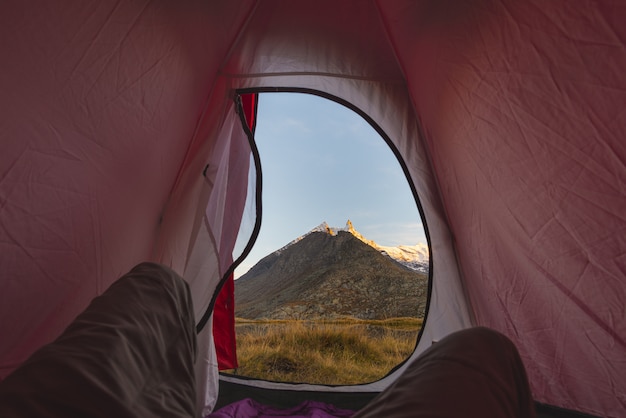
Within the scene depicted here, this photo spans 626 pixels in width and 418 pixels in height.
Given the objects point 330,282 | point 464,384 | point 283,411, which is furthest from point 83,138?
point 330,282

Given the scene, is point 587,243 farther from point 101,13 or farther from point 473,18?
point 101,13

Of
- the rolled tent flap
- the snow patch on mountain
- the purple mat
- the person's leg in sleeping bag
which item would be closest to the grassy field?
the rolled tent flap

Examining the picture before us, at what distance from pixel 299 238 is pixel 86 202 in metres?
7.59

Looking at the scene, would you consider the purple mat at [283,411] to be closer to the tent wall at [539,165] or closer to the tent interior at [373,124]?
the tent interior at [373,124]

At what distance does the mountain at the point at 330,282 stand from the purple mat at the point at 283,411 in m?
3.80

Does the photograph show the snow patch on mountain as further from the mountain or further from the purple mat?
the purple mat

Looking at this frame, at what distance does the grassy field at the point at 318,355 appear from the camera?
238cm

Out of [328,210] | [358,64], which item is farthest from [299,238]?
[358,64]

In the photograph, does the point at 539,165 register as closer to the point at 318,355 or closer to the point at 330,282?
the point at 318,355

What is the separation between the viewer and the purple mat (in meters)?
1.46

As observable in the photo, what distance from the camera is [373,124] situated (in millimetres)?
1658

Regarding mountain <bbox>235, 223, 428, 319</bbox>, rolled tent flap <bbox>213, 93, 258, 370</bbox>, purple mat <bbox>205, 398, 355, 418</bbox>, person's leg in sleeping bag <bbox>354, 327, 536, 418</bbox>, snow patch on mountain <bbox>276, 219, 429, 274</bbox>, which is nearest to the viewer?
person's leg in sleeping bag <bbox>354, 327, 536, 418</bbox>

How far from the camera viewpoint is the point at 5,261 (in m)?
0.80

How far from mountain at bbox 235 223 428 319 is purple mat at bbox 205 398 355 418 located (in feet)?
12.5
